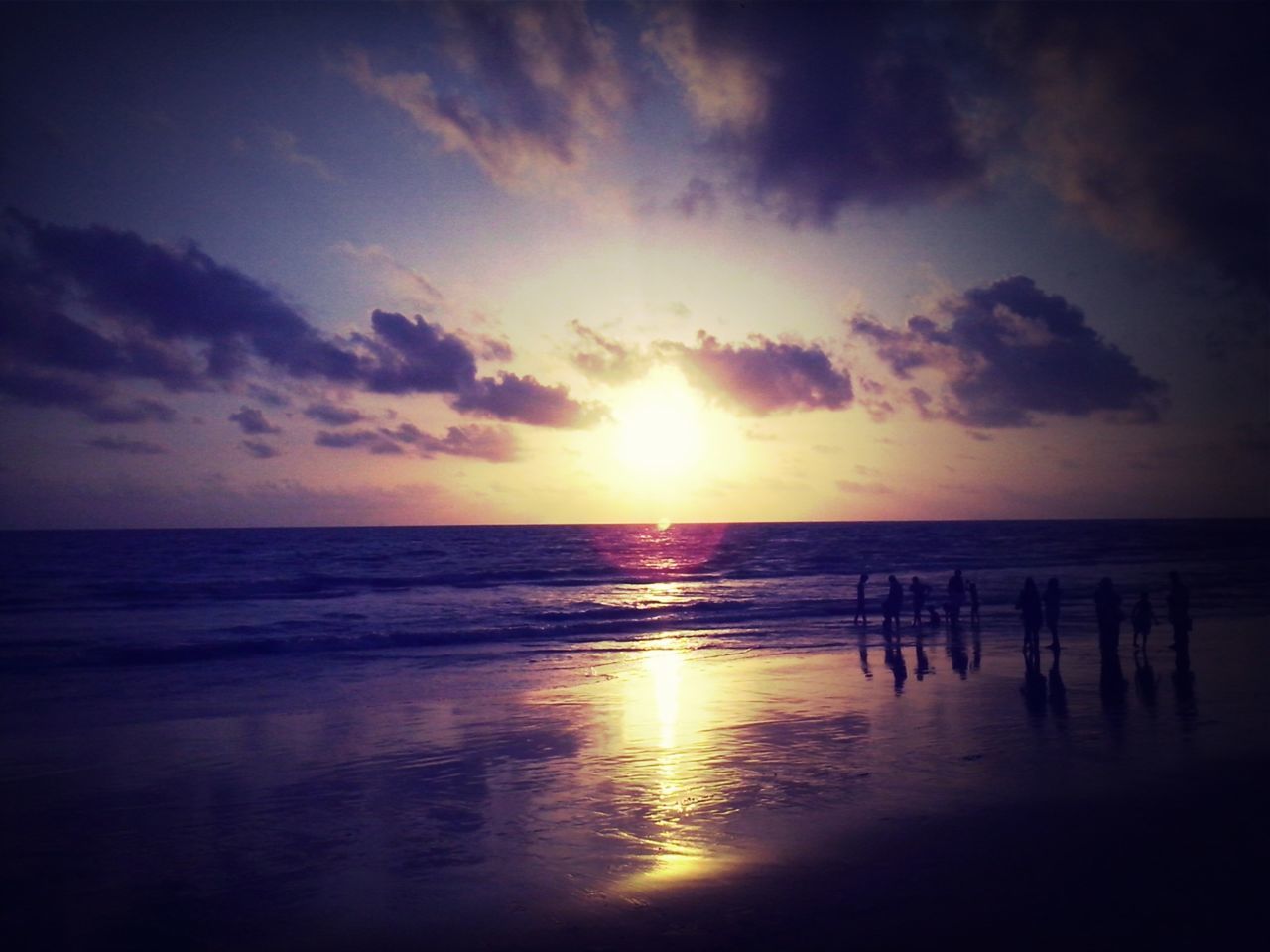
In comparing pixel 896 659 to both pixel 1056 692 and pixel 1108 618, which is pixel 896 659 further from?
pixel 1056 692

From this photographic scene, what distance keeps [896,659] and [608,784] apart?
12.0 metres

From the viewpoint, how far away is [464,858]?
28.1 ft

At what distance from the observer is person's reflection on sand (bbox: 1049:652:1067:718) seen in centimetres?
1433

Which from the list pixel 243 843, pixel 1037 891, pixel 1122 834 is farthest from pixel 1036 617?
pixel 243 843

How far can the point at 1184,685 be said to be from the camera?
1605cm

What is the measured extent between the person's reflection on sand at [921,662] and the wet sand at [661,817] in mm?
723

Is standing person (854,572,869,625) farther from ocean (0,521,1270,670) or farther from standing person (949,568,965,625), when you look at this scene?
standing person (949,568,965,625)

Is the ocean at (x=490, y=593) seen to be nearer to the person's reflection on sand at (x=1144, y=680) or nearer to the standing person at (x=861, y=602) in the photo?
the standing person at (x=861, y=602)

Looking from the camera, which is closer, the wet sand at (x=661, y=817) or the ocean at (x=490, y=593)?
the wet sand at (x=661, y=817)

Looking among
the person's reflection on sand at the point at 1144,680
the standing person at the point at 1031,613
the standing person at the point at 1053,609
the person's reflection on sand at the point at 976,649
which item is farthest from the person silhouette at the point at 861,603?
the person's reflection on sand at the point at 1144,680

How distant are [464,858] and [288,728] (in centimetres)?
779

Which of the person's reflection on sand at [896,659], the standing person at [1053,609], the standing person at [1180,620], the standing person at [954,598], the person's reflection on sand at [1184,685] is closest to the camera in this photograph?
the person's reflection on sand at [1184,685]

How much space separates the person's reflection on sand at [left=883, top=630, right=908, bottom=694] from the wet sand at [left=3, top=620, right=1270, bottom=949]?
413 mm

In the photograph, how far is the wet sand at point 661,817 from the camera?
7.09 meters
